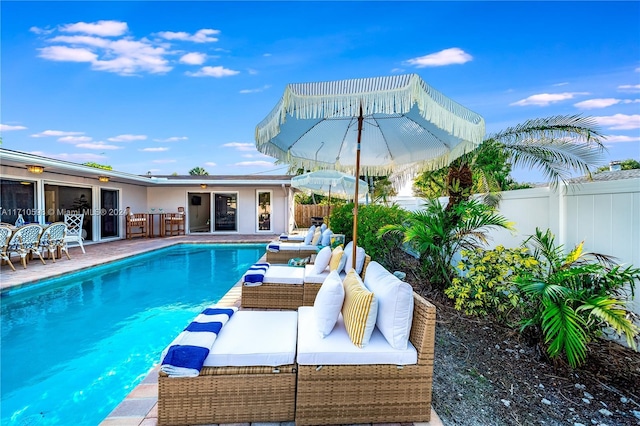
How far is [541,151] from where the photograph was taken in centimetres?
462

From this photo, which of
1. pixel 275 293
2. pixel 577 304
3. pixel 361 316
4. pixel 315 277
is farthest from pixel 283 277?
pixel 577 304

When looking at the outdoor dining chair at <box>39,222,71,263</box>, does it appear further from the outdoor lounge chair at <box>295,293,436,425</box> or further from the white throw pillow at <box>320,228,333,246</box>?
the outdoor lounge chair at <box>295,293,436,425</box>

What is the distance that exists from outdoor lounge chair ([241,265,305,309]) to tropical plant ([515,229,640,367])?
9.09ft

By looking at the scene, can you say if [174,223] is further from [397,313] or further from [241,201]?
[397,313]

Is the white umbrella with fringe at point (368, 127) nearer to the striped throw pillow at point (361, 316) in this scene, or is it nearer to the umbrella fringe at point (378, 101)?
the umbrella fringe at point (378, 101)

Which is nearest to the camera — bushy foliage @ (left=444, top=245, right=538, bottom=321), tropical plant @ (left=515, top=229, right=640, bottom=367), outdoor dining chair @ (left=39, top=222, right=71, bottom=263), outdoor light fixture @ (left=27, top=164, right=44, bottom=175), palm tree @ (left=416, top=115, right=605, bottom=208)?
tropical plant @ (left=515, top=229, right=640, bottom=367)

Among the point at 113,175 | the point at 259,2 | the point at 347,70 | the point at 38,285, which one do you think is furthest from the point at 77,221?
the point at 347,70

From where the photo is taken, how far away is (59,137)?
72.8ft

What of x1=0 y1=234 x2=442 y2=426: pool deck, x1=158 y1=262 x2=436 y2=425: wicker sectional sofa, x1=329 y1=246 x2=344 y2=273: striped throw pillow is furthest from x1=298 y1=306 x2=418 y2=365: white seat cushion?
x1=329 y1=246 x2=344 y2=273: striped throw pillow

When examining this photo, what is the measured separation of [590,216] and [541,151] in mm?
1437

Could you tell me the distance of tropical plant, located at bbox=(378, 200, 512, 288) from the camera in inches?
170

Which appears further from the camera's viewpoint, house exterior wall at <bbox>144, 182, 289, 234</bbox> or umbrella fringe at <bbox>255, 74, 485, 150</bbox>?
house exterior wall at <bbox>144, 182, 289, 234</bbox>

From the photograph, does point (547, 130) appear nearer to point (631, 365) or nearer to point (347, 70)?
point (631, 365)

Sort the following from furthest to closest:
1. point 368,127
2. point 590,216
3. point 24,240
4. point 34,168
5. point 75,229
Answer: point 75,229, point 34,168, point 24,240, point 368,127, point 590,216
